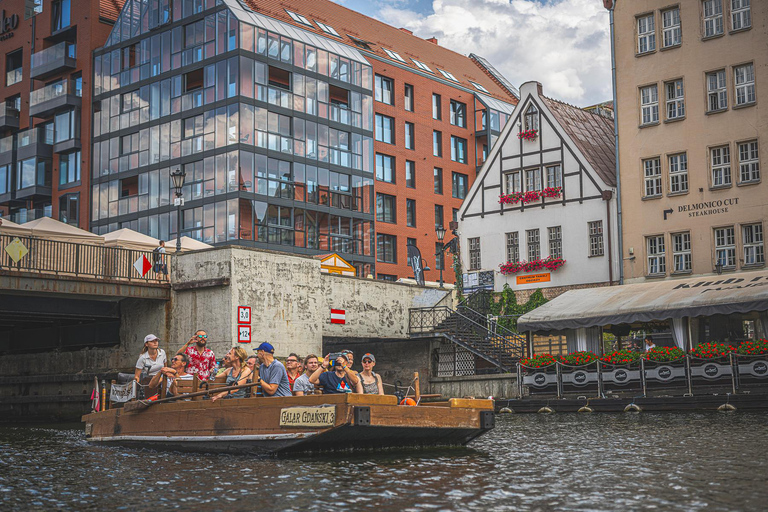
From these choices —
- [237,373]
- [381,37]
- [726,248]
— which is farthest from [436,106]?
[237,373]

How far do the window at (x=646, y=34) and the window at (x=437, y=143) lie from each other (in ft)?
85.0

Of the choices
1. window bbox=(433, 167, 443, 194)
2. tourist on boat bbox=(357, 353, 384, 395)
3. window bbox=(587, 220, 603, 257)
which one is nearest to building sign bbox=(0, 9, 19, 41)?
window bbox=(433, 167, 443, 194)

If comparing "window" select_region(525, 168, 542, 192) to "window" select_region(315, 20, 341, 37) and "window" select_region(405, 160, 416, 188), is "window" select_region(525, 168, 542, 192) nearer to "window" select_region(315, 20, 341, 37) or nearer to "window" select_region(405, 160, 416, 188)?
"window" select_region(405, 160, 416, 188)

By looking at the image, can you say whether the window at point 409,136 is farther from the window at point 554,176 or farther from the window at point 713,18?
the window at point 713,18

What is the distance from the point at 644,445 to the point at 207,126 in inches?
1488

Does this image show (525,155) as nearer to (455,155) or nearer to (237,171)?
(237,171)

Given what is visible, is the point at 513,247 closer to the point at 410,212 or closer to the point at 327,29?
the point at 410,212

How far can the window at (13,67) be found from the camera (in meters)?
63.8

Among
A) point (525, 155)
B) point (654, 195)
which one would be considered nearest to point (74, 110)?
point (525, 155)

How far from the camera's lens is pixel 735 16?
36875 mm

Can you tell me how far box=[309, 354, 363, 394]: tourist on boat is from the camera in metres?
15.8

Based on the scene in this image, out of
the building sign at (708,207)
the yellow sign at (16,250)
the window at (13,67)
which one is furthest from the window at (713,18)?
the window at (13,67)

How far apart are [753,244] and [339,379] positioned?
2444 centimetres

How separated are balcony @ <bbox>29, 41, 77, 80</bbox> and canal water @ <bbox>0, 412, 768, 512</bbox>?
43.4m
